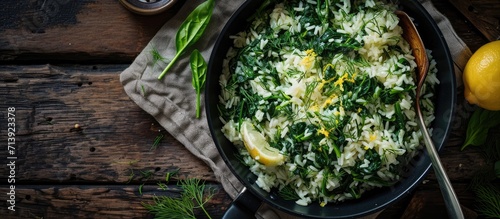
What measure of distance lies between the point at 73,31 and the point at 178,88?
0.60 m

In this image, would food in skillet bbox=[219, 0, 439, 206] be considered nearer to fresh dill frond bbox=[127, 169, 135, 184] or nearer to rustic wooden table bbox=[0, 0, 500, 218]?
rustic wooden table bbox=[0, 0, 500, 218]

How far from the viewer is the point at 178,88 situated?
2674 mm

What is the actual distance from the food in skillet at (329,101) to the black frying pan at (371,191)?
0.04 meters

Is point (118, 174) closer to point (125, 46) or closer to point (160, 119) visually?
point (160, 119)

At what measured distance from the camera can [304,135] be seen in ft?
7.77

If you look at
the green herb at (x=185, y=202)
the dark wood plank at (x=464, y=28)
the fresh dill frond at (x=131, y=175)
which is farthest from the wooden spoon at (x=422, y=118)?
the fresh dill frond at (x=131, y=175)

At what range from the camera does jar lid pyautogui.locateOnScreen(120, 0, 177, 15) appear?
2.61 meters

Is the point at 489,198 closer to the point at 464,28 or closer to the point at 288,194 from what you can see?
the point at 464,28

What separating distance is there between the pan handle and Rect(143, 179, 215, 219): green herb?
311mm

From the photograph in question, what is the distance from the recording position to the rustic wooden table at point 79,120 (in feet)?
9.00

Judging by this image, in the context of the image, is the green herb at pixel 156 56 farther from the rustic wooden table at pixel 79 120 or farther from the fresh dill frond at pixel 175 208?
the fresh dill frond at pixel 175 208

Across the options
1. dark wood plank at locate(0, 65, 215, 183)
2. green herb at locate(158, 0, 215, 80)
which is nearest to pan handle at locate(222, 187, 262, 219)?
dark wood plank at locate(0, 65, 215, 183)

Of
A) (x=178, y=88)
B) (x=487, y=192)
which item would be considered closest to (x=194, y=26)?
(x=178, y=88)

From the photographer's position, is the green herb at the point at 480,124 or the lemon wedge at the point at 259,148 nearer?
the lemon wedge at the point at 259,148
